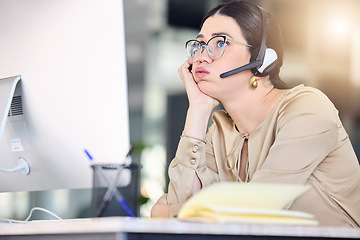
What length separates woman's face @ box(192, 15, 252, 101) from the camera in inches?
68.0

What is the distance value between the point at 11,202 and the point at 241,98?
13.0ft

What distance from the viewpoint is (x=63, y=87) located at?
1194 millimetres

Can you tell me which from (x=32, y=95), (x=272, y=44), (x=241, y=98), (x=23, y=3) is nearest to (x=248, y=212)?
(x=32, y=95)

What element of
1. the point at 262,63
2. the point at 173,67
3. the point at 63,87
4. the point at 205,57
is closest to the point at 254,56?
A: the point at 262,63

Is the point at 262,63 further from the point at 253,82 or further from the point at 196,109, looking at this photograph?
the point at 196,109

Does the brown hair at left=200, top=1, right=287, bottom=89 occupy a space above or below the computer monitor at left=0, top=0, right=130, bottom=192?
above

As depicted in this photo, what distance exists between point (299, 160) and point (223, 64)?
0.50 metres

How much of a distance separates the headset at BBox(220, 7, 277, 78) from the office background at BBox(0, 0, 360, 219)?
121 inches

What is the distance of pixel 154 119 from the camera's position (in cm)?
541

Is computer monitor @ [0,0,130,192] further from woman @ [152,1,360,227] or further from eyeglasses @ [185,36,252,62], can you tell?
eyeglasses @ [185,36,252,62]

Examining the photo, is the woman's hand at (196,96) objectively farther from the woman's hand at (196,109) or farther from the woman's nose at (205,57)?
the woman's nose at (205,57)

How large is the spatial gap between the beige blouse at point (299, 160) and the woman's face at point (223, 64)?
0.55 feet

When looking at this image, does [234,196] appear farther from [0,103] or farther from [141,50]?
[141,50]

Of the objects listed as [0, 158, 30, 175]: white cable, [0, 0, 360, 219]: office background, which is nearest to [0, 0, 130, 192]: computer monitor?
[0, 158, 30, 175]: white cable
